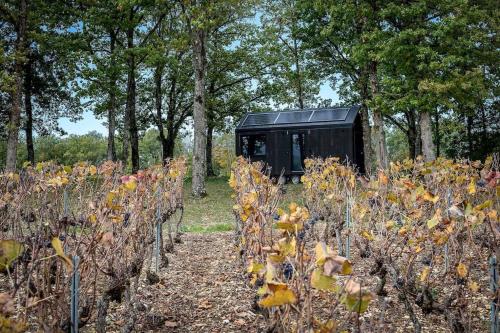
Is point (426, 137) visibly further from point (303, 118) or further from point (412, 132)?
point (412, 132)

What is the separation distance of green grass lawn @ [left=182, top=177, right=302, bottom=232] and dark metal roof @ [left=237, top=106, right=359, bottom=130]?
2.76m

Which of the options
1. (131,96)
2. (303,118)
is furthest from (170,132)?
(303,118)

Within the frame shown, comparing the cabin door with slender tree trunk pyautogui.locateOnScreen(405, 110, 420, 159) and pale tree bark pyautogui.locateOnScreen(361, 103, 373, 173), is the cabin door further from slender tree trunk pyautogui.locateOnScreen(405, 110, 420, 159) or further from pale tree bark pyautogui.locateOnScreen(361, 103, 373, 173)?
slender tree trunk pyautogui.locateOnScreen(405, 110, 420, 159)

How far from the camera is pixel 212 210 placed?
1156 centimetres

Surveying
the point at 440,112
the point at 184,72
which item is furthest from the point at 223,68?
the point at 440,112

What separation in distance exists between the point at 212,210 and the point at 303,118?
6.54 meters

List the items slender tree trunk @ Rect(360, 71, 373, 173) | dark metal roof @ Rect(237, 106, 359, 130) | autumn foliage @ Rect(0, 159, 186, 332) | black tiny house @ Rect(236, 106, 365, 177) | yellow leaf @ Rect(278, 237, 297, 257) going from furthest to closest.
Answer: slender tree trunk @ Rect(360, 71, 373, 173)
dark metal roof @ Rect(237, 106, 359, 130)
black tiny house @ Rect(236, 106, 365, 177)
autumn foliage @ Rect(0, 159, 186, 332)
yellow leaf @ Rect(278, 237, 297, 257)

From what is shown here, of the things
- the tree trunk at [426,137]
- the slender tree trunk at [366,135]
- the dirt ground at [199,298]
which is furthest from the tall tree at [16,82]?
the tree trunk at [426,137]

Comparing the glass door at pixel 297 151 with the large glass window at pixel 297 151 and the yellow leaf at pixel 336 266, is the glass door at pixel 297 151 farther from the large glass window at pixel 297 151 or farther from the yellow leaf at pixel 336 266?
the yellow leaf at pixel 336 266

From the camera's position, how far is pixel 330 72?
19.4 metres

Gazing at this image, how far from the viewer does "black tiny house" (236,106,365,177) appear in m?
15.5

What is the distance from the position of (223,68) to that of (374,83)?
816 centimetres

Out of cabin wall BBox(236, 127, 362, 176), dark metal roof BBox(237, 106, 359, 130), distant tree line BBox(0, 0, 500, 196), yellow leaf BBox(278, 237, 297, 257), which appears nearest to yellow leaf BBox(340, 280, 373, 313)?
yellow leaf BBox(278, 237, 297, 257)

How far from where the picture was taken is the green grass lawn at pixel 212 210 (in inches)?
354
